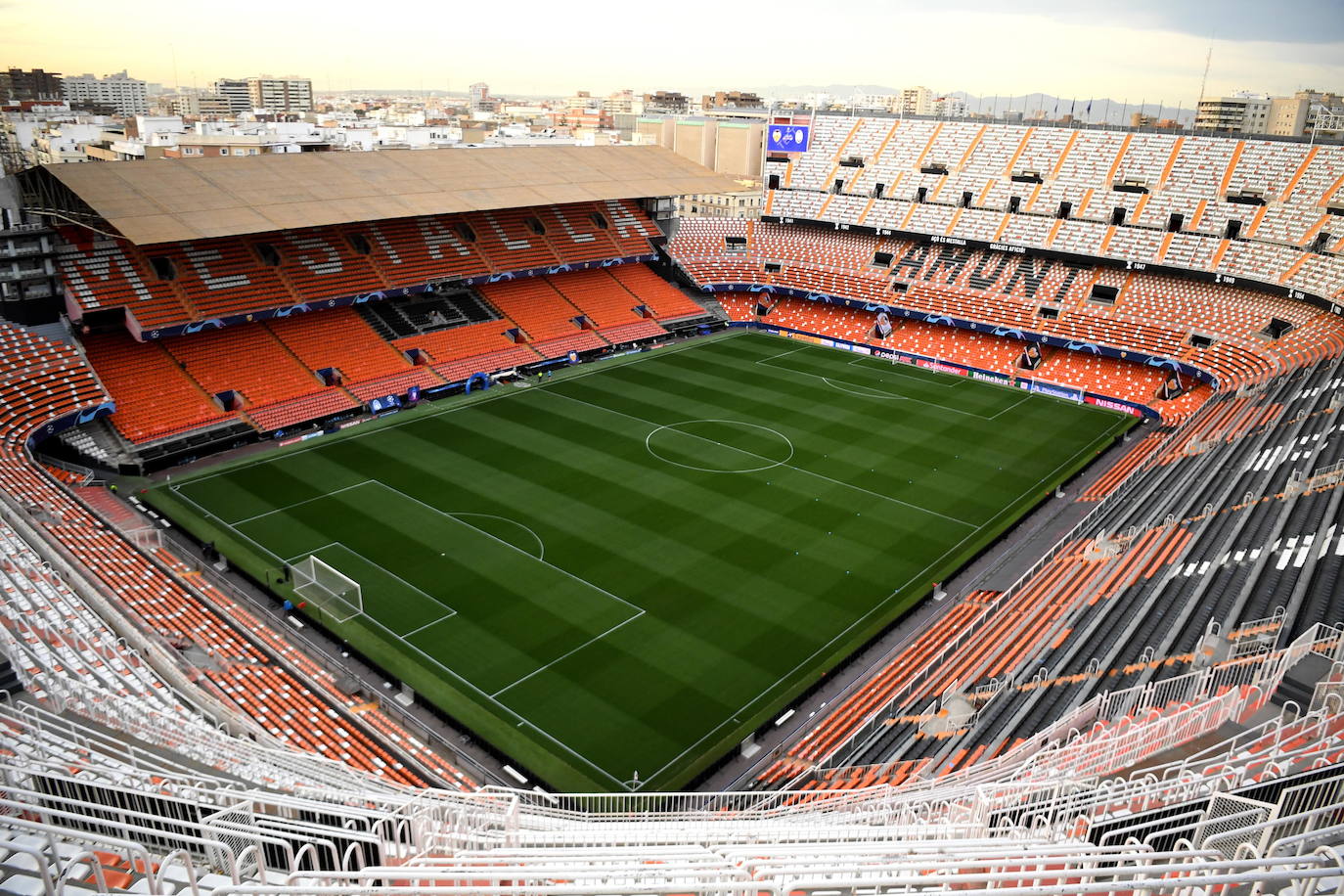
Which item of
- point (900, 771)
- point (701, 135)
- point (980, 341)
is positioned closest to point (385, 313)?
point (980, 341)

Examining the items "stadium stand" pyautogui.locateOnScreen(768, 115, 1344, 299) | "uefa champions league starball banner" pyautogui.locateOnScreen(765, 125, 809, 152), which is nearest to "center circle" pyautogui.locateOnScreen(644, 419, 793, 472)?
"stadium stand" pyautogui.locateOnScreen(768, 115, 1344, 299)

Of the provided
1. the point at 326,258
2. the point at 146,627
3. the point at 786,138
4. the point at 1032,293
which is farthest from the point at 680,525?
the point at 786,138

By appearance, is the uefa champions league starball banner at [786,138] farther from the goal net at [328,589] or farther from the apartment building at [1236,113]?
the apartment building at [1236,113]

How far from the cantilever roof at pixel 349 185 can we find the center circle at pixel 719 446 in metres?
14.4

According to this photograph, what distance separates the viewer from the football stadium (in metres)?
9.78

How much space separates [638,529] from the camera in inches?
1136

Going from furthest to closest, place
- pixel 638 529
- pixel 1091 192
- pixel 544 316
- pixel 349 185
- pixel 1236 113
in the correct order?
pixel 1236 113 < pixel 1091 192 < pixel 544 316 < pixel 349 185 < pixel 638 529

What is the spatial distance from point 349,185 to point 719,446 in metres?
20.0

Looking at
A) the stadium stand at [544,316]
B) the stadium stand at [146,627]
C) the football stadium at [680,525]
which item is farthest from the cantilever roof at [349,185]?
the stadium stand at [146,627]

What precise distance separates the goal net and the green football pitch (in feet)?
1.50

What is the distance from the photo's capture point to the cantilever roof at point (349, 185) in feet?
109

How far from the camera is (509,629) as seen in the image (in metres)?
23.6

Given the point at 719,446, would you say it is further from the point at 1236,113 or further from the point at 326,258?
the point at 1236,113

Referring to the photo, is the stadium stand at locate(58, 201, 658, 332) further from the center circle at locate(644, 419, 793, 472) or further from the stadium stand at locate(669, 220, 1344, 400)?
the center circle at locate(644, 419, 793, 472)
